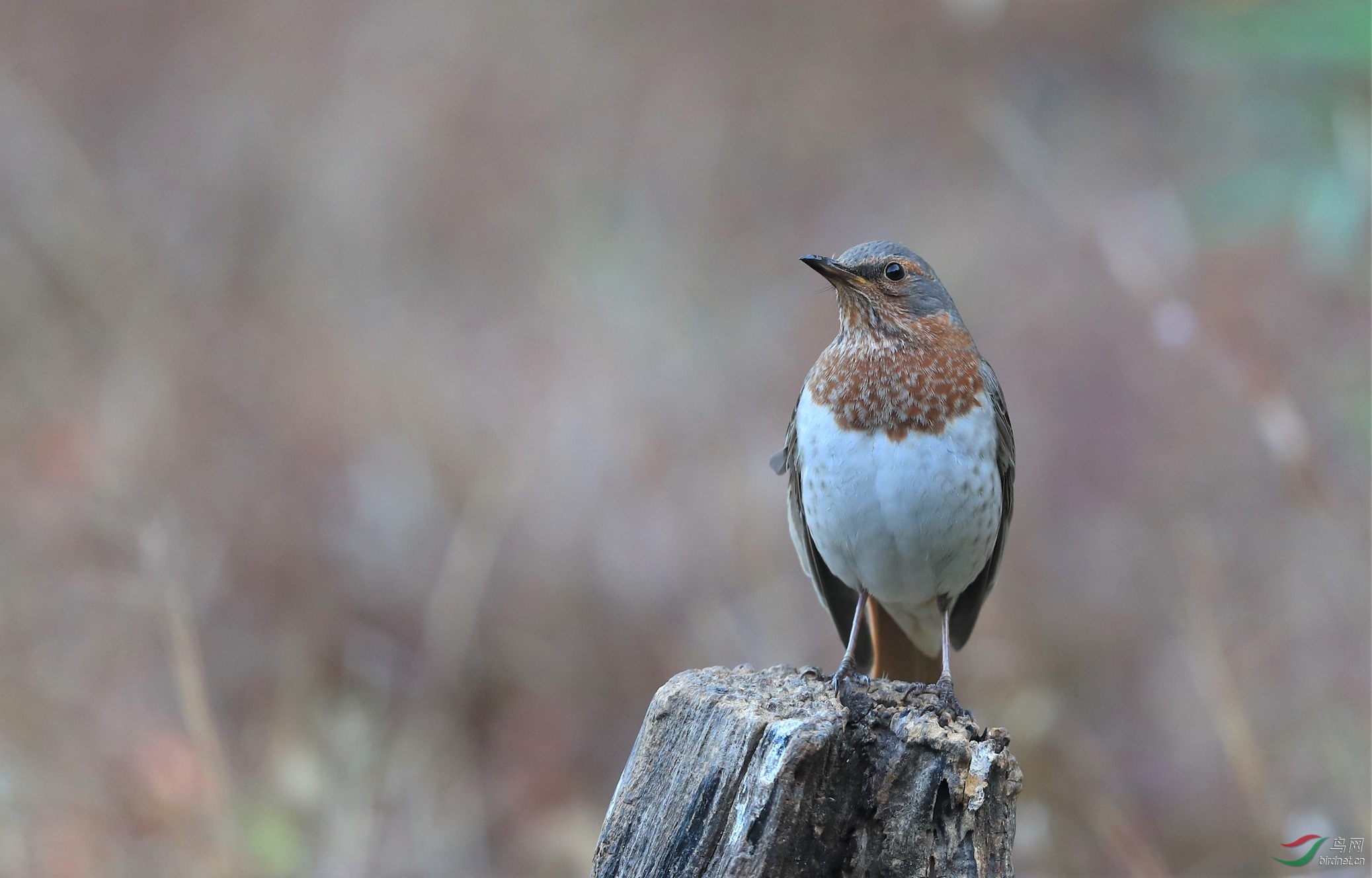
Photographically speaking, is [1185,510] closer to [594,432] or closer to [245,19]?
[594,432]

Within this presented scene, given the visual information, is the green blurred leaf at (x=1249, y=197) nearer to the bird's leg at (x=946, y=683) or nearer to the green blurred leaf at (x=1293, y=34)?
the green blurred leaf at (x=1293, y=34)

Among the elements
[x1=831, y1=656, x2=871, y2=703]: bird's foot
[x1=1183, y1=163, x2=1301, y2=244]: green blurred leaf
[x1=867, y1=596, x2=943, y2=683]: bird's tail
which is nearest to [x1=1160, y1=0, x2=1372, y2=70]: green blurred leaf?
[x1=1183, y1=163, x2=1301, y2=244]: green blurred leaf

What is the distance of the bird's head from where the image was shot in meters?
4.09

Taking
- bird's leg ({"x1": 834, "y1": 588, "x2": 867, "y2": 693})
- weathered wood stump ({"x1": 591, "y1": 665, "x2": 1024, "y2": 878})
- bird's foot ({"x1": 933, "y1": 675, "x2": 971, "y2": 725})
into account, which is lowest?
weathered wood stump ({"x1": 591, "y1": 665, "x2": 1024, "y2": 878})

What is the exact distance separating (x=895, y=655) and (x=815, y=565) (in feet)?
1.94

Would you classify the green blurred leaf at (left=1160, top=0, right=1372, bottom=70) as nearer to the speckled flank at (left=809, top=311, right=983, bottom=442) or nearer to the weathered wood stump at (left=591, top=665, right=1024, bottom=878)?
the speckled flank at (left=809, top=311, right=983, bottom=442)

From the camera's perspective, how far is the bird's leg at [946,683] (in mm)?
3061

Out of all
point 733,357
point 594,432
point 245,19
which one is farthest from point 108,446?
point 245,19

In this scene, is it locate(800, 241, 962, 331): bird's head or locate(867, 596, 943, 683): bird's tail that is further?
locate(867, 596, 943, 683): bird's tail

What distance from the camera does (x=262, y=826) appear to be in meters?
4.52

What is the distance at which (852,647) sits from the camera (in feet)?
12.8

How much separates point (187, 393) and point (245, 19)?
6505 millimetres

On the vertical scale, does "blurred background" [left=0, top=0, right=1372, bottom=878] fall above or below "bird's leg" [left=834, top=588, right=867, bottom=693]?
above

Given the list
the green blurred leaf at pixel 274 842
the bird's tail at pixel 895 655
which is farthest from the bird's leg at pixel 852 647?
the green blurred leaf at pixel 274 842
